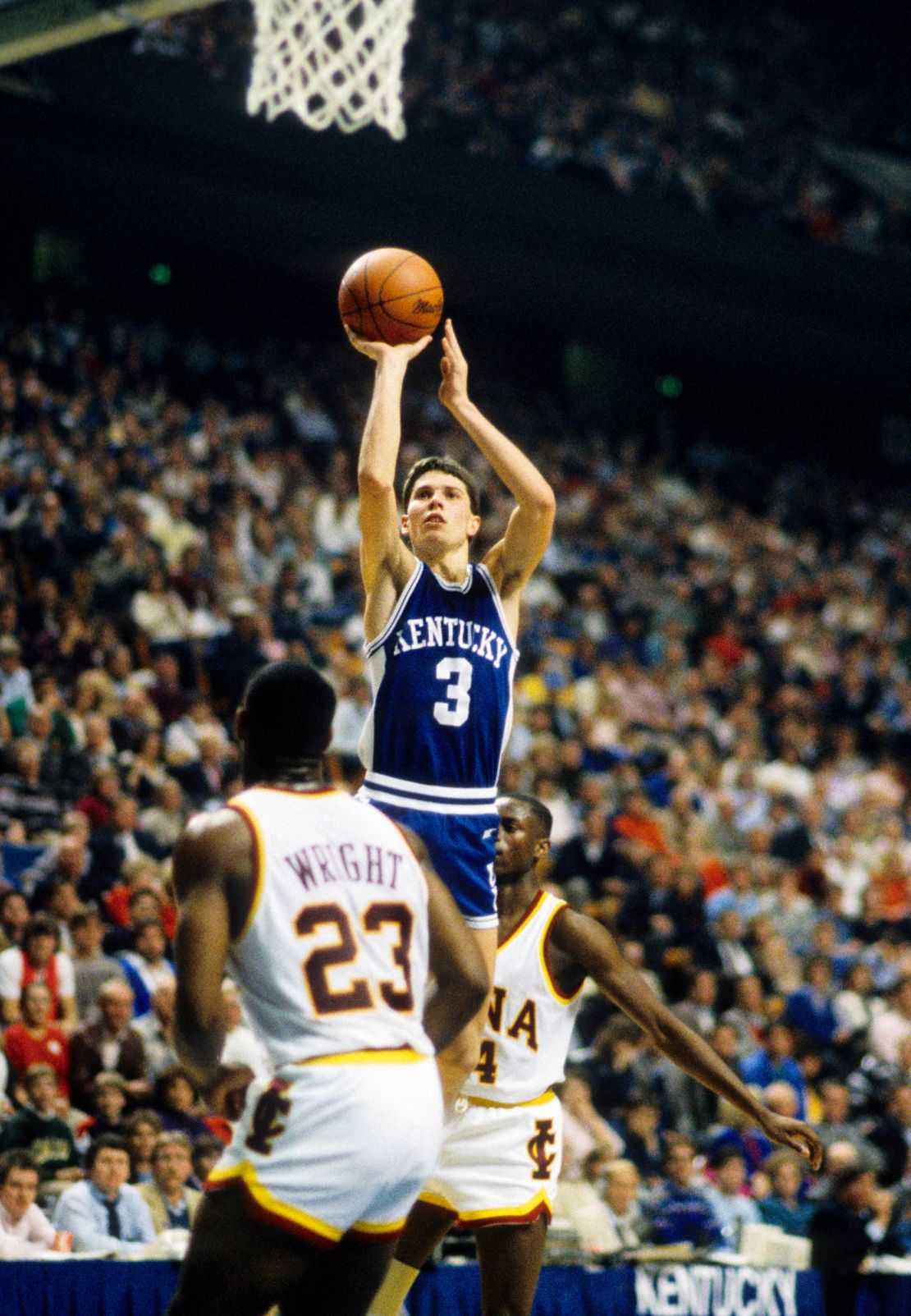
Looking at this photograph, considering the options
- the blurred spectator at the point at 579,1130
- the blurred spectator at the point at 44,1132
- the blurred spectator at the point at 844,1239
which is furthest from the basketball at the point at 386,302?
the blurred spectator at the point at 844,1239

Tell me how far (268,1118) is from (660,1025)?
2209 millimetres

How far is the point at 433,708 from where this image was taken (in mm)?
5539

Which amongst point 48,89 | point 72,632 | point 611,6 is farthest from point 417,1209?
point 611,6

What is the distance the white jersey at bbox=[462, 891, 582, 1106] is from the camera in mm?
6113

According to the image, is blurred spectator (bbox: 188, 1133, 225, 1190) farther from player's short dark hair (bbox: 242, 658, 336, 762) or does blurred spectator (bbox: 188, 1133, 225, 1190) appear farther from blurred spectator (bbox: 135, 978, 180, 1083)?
player's short dark hair (bbox: 242, 658, 336, 762)

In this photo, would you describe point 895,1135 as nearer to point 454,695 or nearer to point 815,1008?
point 815,1008

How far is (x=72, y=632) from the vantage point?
1295 cm

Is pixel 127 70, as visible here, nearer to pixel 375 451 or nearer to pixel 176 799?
pixel 176 799

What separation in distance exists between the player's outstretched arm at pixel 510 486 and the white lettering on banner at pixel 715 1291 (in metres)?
4.46

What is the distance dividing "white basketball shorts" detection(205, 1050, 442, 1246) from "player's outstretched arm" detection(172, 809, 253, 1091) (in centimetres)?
16

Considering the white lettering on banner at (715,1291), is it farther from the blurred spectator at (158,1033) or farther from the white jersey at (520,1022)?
the white jersey at (520,1022)

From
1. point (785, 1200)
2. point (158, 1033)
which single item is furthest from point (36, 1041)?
point (785, 1200)

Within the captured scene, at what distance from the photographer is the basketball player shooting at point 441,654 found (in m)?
5.45

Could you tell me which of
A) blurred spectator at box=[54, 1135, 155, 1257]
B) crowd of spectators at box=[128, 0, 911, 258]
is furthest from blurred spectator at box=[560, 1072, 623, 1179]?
crowd of spectators at box=[128, 0, 911, 258]
